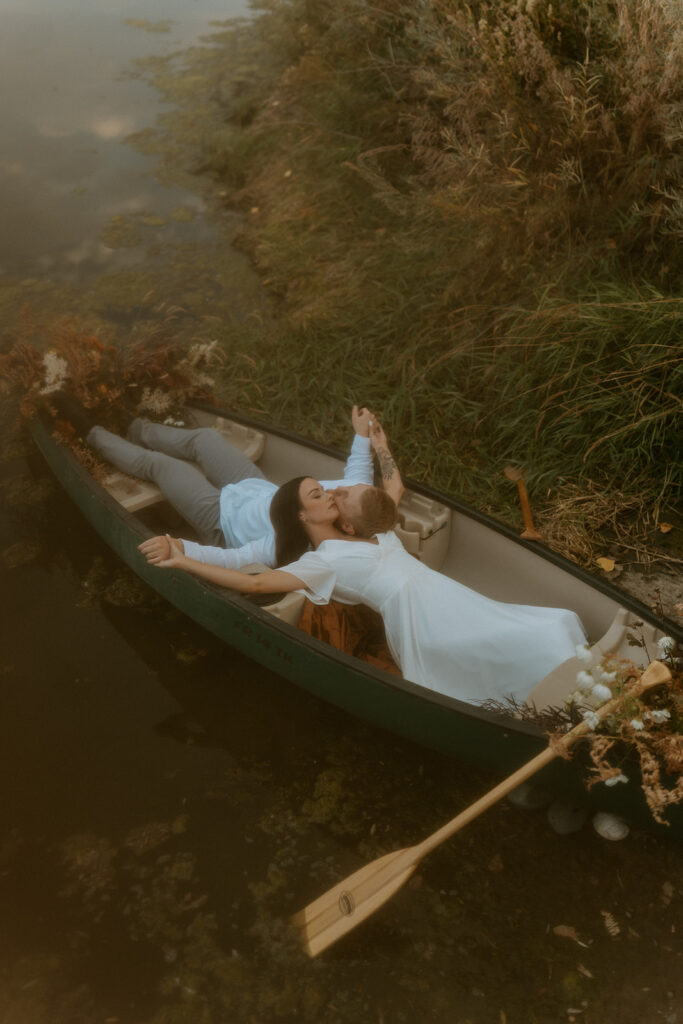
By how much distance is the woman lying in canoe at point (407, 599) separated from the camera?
327cm

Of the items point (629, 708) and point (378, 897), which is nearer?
point (629, 708)

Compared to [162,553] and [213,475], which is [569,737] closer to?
[162,553]

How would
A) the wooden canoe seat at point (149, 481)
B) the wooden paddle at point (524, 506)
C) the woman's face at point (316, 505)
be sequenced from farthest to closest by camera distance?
the wooden canoe seat at point (149, 481) → the wooden paddle at point (524, 506) → the woman's face at point (316, 505)

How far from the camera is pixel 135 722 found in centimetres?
413

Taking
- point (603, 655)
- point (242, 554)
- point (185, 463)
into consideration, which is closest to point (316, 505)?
point (242, 554)

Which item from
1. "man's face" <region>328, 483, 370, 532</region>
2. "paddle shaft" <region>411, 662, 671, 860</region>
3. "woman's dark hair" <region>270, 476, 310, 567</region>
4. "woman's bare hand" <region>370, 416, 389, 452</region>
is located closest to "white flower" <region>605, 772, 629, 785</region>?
"paddle shaft" <region>411, 662, 671, 860</region>

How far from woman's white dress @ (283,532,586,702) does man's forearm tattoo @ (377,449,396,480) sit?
54cm

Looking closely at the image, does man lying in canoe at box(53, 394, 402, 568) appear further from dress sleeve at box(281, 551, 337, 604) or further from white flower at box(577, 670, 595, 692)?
white flower at box(577, 670, 595, 692)

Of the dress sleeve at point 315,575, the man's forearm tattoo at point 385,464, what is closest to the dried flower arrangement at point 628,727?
the dress sleeve at point 315,575

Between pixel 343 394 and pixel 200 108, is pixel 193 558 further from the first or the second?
pixel 200 108

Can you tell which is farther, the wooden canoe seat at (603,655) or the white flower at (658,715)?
the wooden canoe seat at (603,655)

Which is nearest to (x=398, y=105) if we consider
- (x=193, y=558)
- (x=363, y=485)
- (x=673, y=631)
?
(x=363, y=485)

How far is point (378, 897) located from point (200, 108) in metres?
10.0

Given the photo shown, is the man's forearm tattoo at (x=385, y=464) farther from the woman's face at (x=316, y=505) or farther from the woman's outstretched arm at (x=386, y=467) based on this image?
the woman's face at (x=316, y=505)
